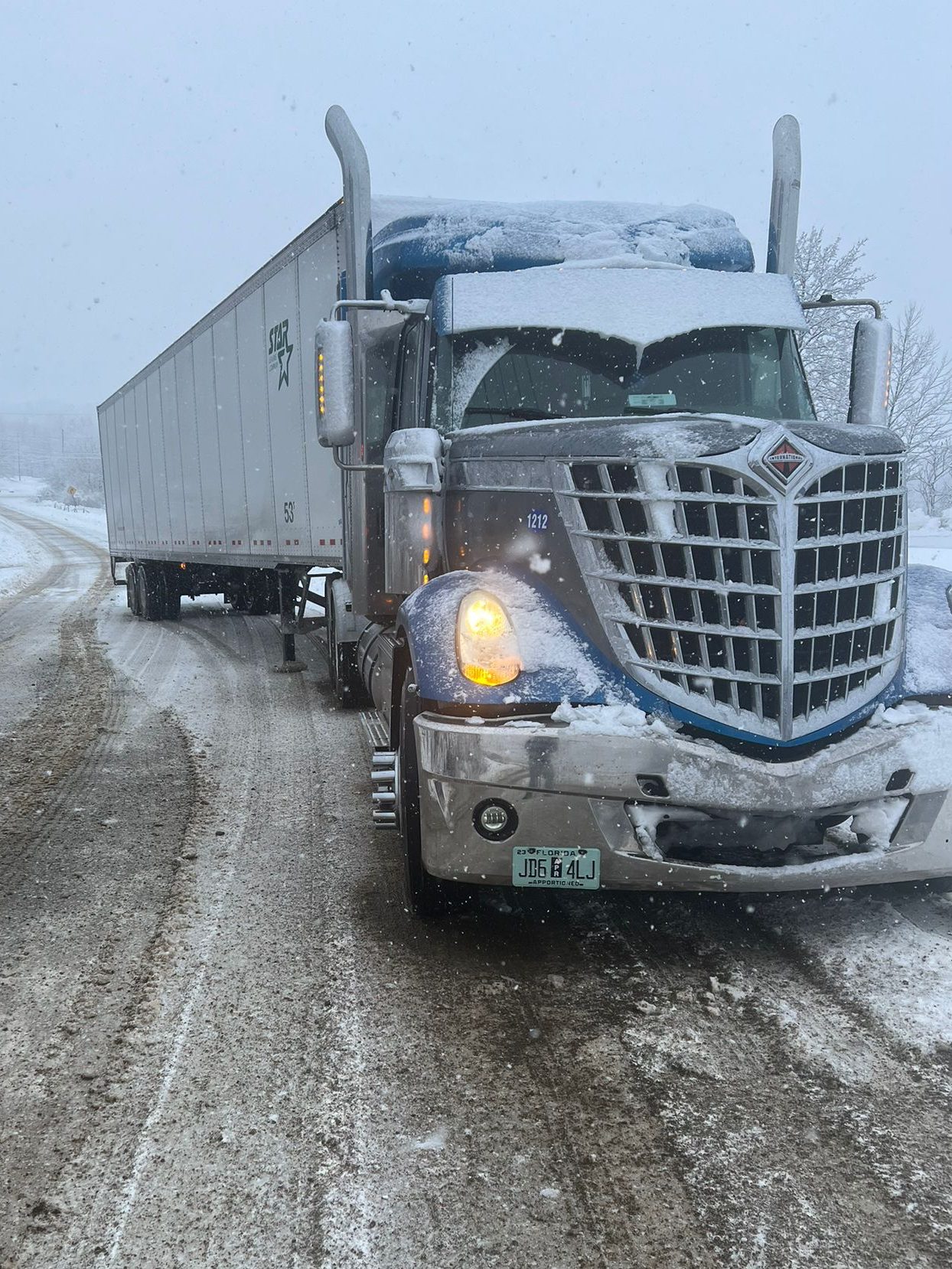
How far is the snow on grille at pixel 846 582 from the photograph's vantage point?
3674mm

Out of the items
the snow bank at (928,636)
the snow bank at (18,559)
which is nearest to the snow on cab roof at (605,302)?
the snow bank at (928,636)

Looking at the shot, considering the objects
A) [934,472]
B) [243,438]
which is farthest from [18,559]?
[934,472]

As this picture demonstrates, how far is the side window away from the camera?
5383 mm

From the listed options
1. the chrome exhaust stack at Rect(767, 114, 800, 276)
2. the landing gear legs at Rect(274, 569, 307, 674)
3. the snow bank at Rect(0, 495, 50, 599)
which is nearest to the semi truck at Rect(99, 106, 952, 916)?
the chrome exhaust stack at Rect(767, 114, 800, 276)

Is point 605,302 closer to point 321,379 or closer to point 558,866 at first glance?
point 321,379

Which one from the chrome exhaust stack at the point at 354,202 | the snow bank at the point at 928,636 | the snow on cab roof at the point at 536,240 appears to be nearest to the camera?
the snow bank at the point at 928,636

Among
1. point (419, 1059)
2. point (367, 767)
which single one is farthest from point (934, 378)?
point (419, 1059)

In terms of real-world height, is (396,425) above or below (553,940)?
above

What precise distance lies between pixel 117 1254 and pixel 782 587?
274 cm

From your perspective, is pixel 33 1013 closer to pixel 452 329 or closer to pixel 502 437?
pixel 502 437

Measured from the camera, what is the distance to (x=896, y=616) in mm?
4020

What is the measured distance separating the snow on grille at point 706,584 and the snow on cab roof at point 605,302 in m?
1.65

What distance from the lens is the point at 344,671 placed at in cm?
861

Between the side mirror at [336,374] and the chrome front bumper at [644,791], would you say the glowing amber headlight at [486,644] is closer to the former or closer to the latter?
the chrome front bumper at [644,791]
